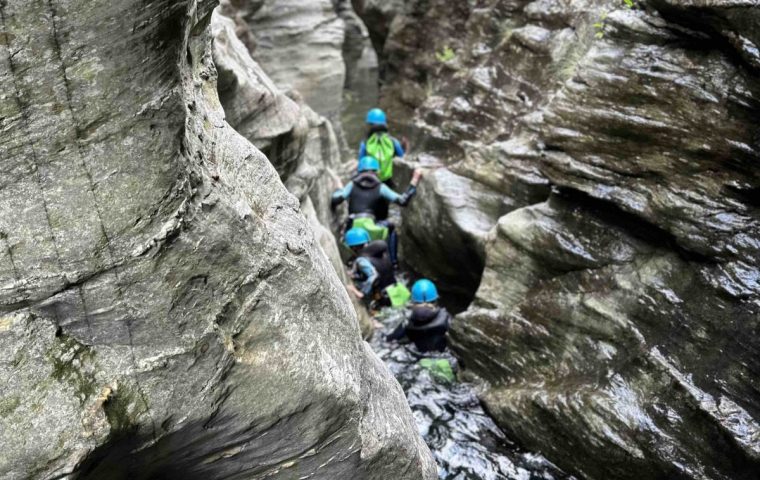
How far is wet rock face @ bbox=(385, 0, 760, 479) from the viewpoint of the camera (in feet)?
19.3

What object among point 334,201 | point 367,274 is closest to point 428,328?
point 367,274

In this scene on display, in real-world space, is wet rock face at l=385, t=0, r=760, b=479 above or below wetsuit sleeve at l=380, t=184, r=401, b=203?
above

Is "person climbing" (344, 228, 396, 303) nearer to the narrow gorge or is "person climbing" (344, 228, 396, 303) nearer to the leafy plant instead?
the narrow gorge

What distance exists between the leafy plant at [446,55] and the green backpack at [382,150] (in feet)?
10.1

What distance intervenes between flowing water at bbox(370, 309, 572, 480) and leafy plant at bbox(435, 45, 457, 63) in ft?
→ 29.6

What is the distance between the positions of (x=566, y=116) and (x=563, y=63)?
4.76m

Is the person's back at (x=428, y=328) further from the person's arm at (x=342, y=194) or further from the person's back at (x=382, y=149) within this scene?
the person's back at (x=382, y=149)

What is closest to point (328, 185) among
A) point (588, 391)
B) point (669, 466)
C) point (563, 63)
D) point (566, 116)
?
point (563, 63)

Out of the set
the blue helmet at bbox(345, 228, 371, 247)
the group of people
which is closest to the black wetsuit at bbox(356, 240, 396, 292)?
the group of people

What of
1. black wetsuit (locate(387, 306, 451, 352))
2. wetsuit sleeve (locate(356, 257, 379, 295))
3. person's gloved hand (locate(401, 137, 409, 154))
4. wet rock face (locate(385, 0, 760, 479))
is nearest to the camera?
wet rock face (locate(385, 0, 760, 479))

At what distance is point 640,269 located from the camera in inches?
268

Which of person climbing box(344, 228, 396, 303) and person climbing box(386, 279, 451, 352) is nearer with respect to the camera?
person climbing box(386, 279, 451, 352)

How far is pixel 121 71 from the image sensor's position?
9.97 feet

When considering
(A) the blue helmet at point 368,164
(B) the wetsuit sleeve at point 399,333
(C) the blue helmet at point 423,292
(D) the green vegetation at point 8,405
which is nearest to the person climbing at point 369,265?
(B) the wetsuit sleeve at point 399,333
